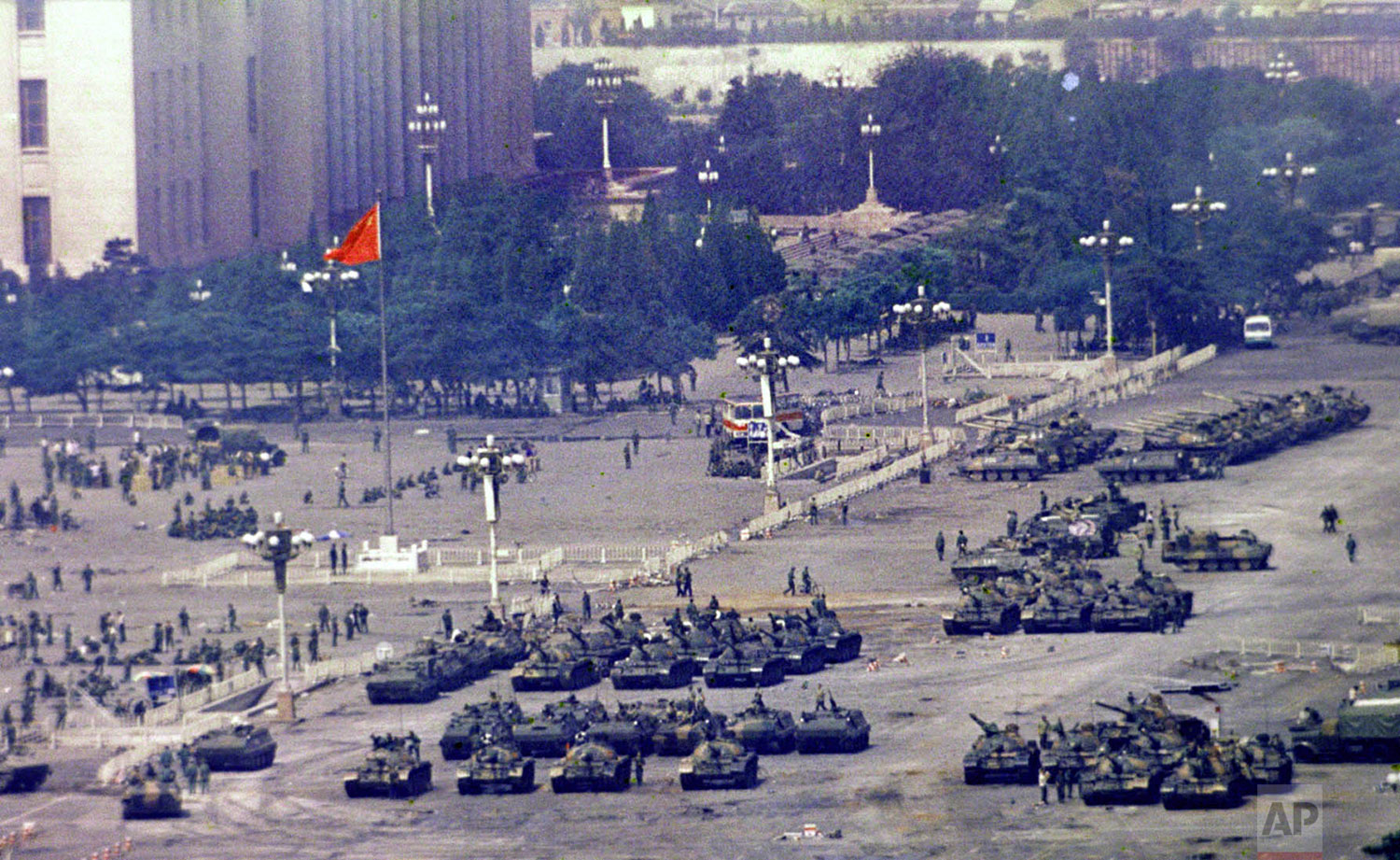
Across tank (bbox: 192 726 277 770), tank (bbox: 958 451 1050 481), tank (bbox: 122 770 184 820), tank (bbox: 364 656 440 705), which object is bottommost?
Answer: tank (bbox: 122 770 184 820)

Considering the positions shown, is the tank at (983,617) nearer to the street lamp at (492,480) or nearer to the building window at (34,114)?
the street lamp at (492,480)

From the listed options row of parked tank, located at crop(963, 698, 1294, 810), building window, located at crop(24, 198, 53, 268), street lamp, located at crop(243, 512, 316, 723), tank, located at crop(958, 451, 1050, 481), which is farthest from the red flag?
building window, located at crop(24, 198, 53, 268)

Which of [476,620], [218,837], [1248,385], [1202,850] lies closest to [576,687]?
[476,620]

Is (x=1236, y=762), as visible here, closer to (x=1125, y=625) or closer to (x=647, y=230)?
(x=1125, y=625)

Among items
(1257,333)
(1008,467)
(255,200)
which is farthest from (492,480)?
(255,200)

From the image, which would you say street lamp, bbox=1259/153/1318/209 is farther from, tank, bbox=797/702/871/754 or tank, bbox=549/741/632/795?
tank, bbox=549/741/632/795

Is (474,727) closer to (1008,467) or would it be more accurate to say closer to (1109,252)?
(1008,467)

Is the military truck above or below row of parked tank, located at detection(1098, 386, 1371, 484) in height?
below

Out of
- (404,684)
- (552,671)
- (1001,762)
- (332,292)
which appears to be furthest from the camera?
(332,292)
